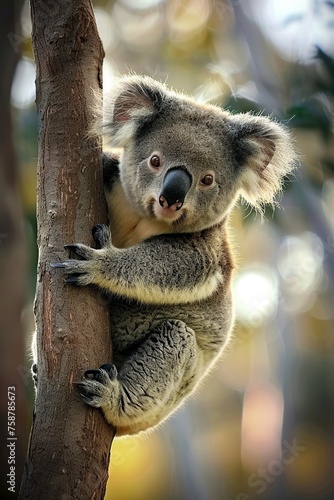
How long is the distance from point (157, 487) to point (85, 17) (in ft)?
31.0

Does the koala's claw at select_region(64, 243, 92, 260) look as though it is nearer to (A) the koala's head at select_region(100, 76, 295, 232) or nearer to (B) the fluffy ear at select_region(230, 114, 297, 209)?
(A) the koala's head at select_region(100, 76, 295, 232)

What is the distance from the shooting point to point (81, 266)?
8.27 feet

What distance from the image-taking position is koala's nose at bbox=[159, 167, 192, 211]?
2760 mm

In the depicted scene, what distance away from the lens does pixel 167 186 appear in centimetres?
276

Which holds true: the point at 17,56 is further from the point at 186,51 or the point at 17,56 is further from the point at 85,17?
the point at 186,51

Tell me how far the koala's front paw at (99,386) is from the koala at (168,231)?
33 millimetres

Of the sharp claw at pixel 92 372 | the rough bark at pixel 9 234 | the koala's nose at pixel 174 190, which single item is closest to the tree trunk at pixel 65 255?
the sharp claw at pixel 92 372

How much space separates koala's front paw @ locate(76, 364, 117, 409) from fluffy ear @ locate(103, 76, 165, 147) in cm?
103

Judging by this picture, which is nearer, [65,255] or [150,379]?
[65,255]

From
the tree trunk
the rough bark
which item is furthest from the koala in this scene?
the rough bark

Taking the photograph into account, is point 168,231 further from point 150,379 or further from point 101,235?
point 150,379

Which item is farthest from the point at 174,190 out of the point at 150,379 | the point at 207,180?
the point at 150,379

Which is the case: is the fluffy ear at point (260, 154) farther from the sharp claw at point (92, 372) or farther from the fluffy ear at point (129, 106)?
the sharp claw at point (92, 372)

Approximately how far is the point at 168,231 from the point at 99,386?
2.66ft
